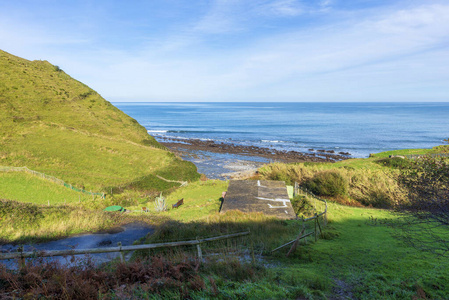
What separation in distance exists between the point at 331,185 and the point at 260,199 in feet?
33.6

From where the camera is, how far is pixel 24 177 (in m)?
28.9

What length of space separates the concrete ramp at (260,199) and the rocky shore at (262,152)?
3540 centimetres

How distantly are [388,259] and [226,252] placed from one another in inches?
232

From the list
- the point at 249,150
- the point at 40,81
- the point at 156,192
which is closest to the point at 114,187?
the point at 156,192

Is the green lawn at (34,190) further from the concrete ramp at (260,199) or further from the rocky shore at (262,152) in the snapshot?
the rocky shore at (262,152)

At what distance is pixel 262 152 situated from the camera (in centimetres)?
6819

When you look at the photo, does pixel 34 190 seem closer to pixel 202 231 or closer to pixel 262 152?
pixel 202 231

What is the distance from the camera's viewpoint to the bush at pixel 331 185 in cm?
2723

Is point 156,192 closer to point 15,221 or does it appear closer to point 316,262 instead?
point 15,221

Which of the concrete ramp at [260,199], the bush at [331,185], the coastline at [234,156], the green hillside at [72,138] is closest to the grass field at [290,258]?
the concrete ramp at [260,199]

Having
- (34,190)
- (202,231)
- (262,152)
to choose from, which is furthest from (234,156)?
(202,231)

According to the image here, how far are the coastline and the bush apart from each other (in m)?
19.9

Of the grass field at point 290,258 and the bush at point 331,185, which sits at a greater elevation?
the grass field at point 290,258

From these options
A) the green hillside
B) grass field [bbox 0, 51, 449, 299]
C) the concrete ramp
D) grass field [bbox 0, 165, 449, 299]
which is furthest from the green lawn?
the concrete ramp
